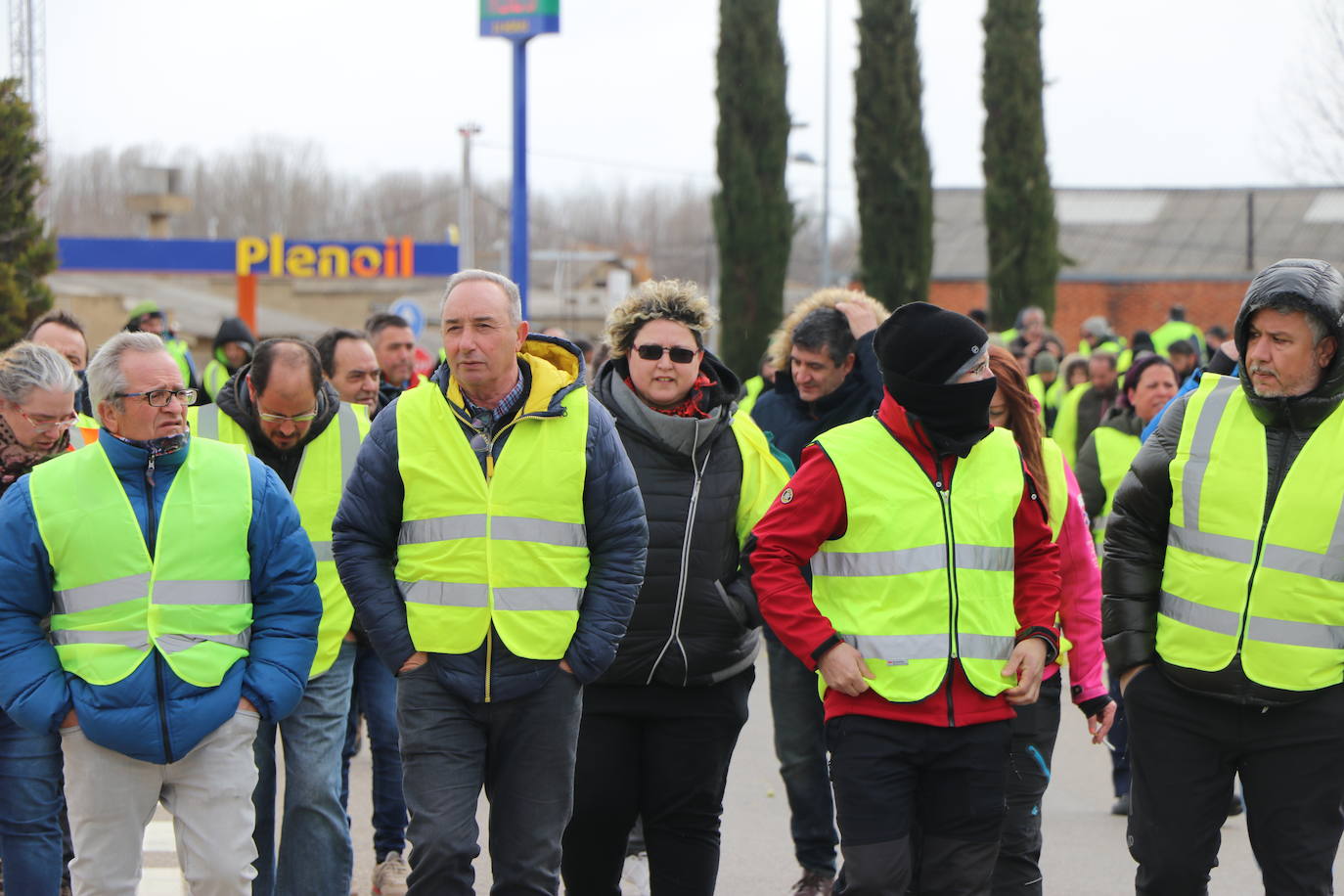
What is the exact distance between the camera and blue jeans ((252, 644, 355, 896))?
16.5 ft

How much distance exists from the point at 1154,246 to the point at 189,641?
41.1m

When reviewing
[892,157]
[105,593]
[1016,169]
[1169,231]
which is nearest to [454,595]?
[105,593]

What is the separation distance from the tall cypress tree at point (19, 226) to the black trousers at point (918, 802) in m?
10.1

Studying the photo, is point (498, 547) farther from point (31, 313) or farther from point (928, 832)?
point (31, 313)

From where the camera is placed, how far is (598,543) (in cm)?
452

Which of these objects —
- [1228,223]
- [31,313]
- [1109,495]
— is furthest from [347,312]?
[1109,495]

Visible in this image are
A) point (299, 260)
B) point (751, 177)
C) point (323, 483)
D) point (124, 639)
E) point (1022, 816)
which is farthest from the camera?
point (299, 260)

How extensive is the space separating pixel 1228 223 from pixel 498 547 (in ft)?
138

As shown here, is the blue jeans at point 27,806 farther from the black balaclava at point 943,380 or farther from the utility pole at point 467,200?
the utility pole at point 467,200

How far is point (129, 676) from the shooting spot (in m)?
4.16

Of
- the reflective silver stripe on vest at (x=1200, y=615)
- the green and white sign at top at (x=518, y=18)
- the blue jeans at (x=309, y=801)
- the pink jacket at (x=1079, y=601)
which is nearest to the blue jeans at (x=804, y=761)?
the pink jacket at (x=1079, y=601)

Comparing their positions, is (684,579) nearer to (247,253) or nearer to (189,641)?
(189,641)

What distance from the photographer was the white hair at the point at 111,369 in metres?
4.29

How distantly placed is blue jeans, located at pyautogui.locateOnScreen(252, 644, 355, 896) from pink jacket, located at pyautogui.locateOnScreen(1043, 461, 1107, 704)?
241 centimetres
